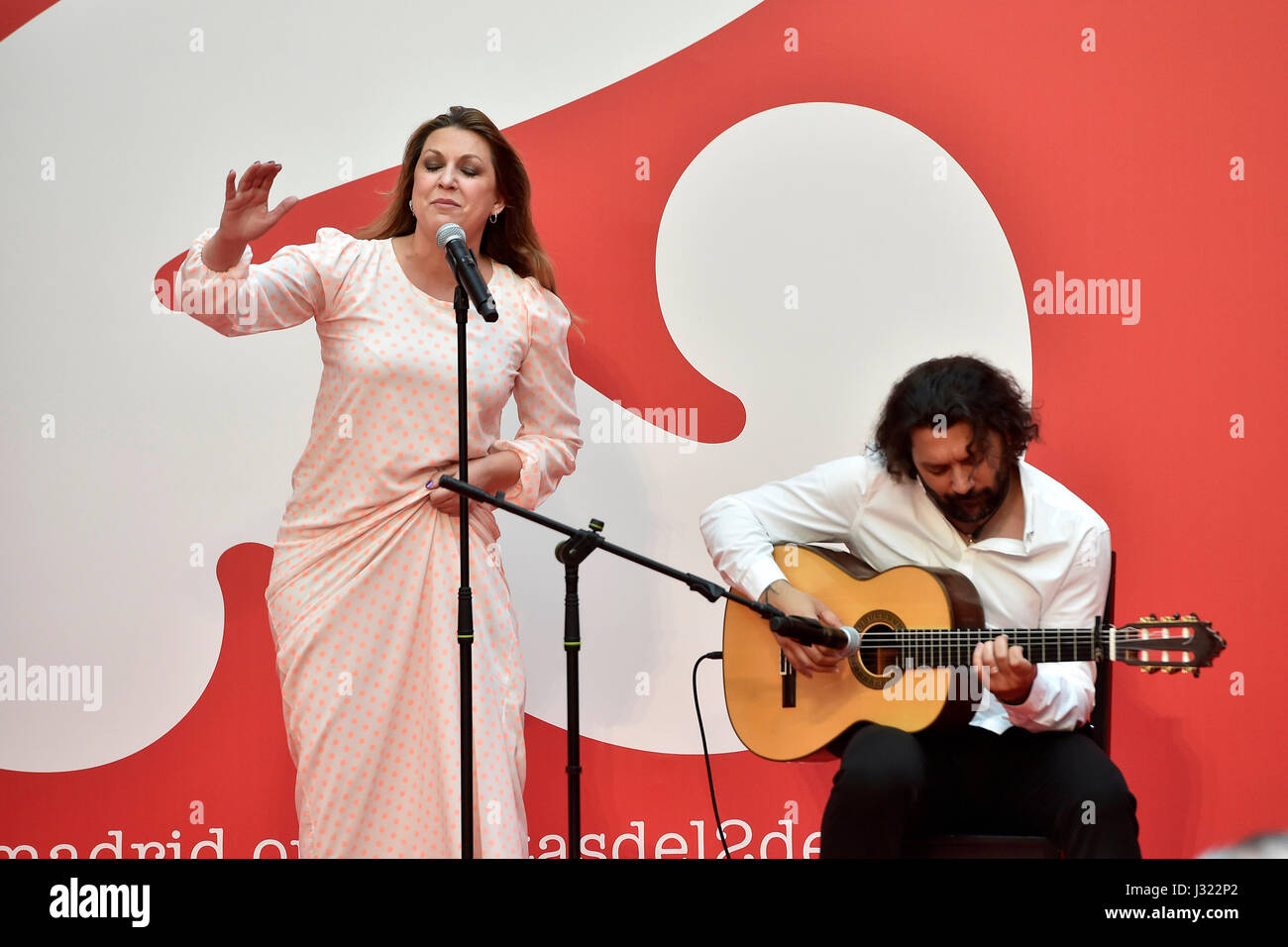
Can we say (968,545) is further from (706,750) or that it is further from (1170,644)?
(706,750)

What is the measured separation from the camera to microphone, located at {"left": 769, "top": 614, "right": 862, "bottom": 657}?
2734mm

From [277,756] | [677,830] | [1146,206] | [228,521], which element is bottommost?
[677,830]

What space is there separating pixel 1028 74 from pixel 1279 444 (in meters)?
1.24

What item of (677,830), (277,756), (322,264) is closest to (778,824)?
(677,830)

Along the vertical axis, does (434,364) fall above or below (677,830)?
above

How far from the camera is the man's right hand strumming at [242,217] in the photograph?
9.32 feet

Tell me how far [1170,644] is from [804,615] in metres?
0.79

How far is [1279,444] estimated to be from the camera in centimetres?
367

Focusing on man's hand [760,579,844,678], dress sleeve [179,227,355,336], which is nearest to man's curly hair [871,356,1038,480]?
man's hand [760,579,844,678]

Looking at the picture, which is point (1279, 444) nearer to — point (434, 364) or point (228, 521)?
point (434, 364)

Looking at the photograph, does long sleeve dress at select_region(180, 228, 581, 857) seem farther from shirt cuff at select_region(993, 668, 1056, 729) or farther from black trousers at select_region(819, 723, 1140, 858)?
shirt cuff at select_region(993, 668, 1056, 729)

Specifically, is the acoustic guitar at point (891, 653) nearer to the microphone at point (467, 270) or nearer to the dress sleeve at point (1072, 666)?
the dress sleeve at point (1072, 666)

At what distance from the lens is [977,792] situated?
115 inches

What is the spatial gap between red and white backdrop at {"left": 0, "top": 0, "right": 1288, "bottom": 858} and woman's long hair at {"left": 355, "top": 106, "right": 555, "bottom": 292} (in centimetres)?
44
